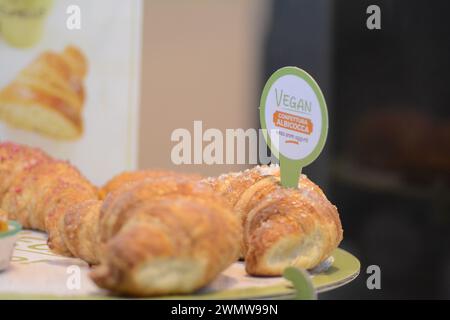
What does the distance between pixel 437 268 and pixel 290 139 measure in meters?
0.99

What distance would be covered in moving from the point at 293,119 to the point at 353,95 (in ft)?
3.16

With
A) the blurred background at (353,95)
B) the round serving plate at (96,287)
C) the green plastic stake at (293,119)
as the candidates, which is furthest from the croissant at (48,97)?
the green plastic stake at (293,119)

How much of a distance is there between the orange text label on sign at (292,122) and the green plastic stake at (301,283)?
24 centimetres

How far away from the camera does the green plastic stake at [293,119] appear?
3.35ft

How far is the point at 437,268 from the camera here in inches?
73.6

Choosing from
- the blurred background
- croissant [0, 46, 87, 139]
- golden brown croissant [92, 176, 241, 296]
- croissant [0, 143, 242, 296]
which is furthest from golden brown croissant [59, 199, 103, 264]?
croissant [0, 46, 87, 139]

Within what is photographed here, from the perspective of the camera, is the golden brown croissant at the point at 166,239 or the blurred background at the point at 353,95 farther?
the blurred background at the point at 353,95

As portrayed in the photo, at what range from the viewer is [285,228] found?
3.24ft

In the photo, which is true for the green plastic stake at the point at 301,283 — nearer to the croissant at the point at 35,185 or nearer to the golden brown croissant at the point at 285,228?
the golden brown croissant at the point at 285,228

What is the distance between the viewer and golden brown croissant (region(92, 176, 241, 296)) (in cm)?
79

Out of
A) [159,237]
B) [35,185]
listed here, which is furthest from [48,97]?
[159,237]

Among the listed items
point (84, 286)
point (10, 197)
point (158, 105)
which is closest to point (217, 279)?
point (84, 286)

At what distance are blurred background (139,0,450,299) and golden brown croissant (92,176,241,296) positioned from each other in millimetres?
834
